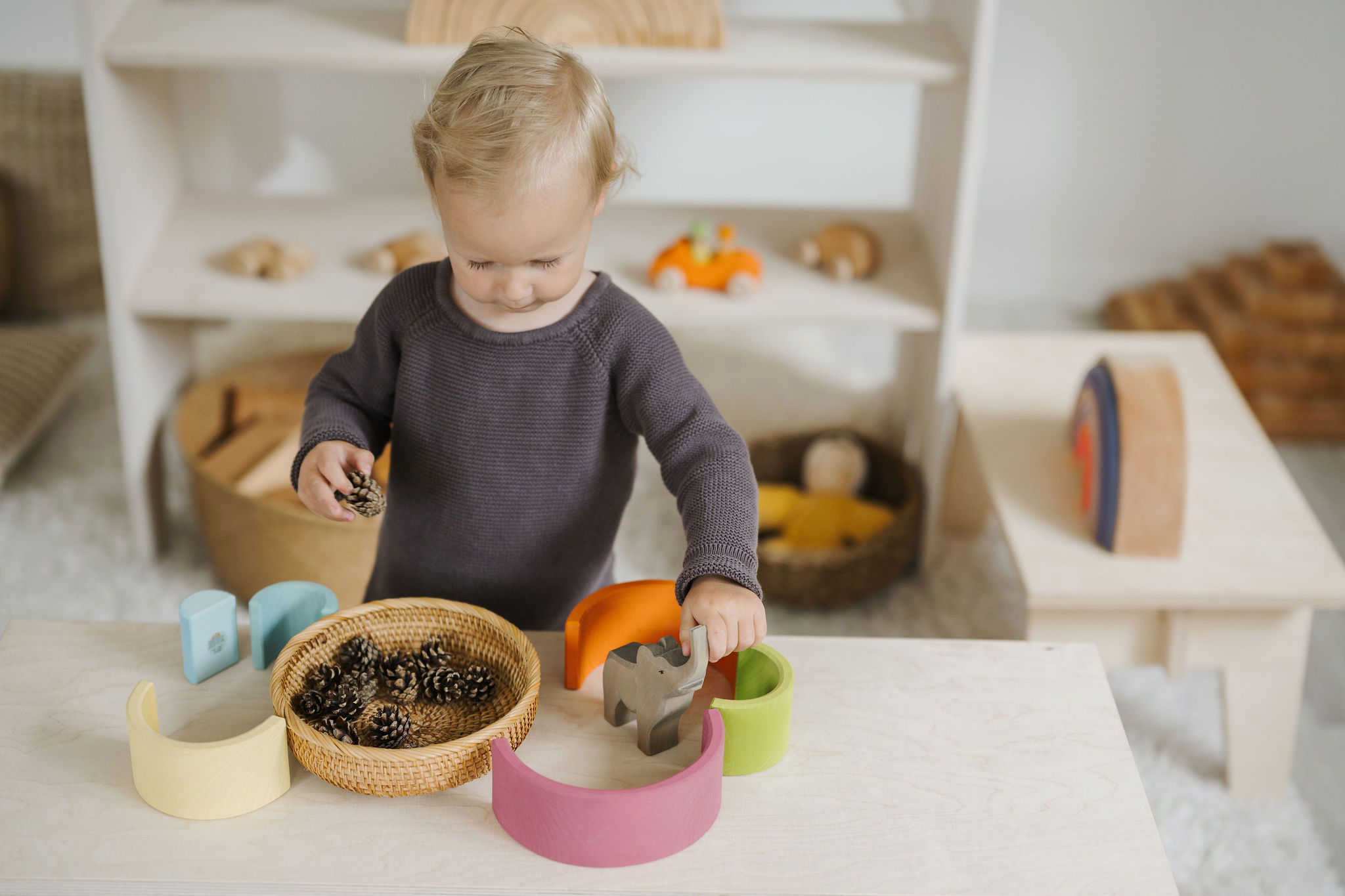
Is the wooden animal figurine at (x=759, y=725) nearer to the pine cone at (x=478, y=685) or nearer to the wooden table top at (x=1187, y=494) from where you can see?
the pine cone at (x=478, y=685)

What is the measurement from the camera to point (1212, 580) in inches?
56.1

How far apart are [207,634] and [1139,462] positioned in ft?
3.47

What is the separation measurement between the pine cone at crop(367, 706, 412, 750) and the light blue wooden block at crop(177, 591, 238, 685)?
0.14 m

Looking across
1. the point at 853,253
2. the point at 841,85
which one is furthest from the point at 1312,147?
the point at 853,253

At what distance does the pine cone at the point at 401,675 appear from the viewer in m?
0.88

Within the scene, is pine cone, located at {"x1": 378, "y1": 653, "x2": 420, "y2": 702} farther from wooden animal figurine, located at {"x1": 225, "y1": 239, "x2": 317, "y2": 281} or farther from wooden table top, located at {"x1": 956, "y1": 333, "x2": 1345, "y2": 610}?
wooden animal figurine, located at {"x1": 225, "y1": 239, "x2": 317, "y2": 281}

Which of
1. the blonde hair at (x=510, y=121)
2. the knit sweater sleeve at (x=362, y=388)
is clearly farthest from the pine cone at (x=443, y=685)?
the blonde hair at (x=510, y=121)

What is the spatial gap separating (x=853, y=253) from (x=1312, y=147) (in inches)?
53.9

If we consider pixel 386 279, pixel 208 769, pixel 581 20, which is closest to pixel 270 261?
pixel 386 279

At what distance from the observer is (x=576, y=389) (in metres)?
0.99

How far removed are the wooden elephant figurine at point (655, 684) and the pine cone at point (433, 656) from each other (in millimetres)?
129

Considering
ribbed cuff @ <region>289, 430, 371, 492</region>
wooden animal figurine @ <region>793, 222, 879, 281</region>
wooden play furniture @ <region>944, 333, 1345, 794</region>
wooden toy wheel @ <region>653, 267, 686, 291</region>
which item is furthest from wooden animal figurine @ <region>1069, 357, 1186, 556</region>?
ribbed cuff @ <region>289, 430, 371, 492</region>

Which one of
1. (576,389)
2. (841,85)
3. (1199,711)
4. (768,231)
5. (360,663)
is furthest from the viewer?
(841,85)

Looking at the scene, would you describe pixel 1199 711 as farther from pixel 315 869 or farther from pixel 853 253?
pixel 315 869
